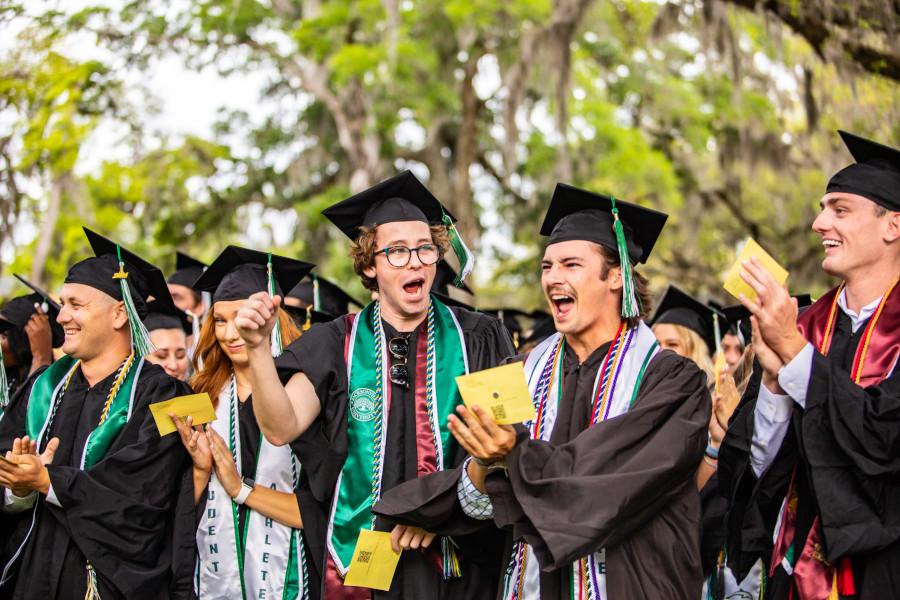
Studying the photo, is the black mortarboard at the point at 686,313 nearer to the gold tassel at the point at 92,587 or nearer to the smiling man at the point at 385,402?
the smiling man at the point at 385,402

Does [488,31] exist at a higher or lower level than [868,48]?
higher

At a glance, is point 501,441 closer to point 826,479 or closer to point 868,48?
point 826,479

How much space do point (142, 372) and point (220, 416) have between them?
443 millimetres

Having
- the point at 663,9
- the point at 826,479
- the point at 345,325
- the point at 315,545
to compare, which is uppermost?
the point at 663,9

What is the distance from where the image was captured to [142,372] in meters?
4.72

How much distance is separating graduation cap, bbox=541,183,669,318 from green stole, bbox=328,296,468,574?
2.55 ft

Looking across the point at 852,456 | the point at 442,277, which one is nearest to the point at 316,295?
the point at 442,277

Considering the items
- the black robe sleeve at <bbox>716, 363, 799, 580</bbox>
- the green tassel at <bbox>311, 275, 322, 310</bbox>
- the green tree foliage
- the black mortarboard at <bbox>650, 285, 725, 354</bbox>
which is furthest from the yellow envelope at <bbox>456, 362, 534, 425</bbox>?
the green tree foliage

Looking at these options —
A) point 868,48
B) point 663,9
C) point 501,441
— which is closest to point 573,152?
point 663,9

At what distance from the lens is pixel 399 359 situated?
4219 mm

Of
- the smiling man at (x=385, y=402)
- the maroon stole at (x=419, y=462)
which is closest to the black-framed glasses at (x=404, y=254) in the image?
the smiling man at (x=385, y=402)

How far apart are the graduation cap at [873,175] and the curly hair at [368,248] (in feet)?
5.55

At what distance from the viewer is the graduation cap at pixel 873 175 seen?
3.47 meters

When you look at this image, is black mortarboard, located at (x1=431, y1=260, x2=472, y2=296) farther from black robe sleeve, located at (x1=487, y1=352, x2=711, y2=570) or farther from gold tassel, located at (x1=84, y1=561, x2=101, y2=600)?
black robe sleeve, located at (x1=487, y1=352, x2=711, y2=570)
